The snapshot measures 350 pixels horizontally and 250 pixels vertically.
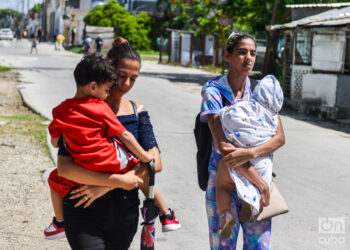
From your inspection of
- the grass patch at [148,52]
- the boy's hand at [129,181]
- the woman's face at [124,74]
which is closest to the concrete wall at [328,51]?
the woman's face at [124,74]

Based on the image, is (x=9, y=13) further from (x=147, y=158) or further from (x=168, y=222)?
(x=147, y=158)

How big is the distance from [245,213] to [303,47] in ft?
47.5

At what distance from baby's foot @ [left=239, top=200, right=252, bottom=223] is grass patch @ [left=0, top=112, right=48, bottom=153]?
234 inches

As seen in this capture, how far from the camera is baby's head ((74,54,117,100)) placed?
2.68 metres

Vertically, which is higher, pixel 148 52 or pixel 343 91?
pixel 148 52

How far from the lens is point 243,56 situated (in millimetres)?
3186

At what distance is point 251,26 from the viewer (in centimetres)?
2558

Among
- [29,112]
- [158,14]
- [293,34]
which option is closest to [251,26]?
[293,34]

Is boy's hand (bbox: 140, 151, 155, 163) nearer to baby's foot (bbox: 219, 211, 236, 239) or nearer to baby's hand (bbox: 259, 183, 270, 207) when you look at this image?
baby's foot (bbox: 219, 211, 236, 239)

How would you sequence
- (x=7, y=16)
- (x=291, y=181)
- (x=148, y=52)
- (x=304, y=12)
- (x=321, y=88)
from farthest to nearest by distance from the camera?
(x=7, y=16)
(x=148, y=52)
(x=304, y=12)
(x=321, y=88)
(x=291, y=181)

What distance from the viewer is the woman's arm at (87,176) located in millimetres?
2748

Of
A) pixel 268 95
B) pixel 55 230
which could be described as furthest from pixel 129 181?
pixel 268 95

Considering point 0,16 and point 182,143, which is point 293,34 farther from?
point 0,16

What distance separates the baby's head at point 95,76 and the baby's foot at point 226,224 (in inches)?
36.6
